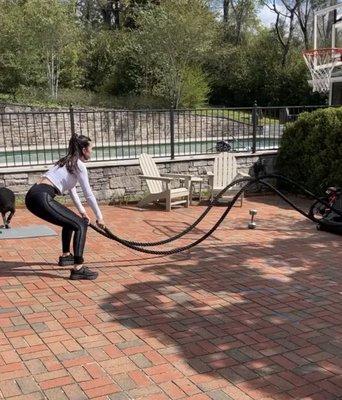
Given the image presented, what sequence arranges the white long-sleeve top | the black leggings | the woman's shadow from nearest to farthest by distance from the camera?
the black leggings, the white long-sleeve top, the woman's shadow

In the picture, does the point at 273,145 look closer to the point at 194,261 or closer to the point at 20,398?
the point at 194,261

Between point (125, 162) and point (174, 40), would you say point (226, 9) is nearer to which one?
point (174, 40)

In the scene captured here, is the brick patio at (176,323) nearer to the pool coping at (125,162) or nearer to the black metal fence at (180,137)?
the pool coping at (125,162)

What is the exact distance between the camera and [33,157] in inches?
412

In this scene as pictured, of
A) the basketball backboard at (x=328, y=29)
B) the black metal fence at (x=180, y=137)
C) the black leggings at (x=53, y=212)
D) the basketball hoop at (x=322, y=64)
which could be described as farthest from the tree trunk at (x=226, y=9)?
the black leggings at (x=53, y=212)

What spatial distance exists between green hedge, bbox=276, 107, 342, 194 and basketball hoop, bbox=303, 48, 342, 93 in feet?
28.6

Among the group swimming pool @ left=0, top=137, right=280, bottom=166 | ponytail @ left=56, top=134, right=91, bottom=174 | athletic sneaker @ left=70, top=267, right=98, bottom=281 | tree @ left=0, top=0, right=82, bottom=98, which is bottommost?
athletic sneaker @ left=70, top=267, right=98, bottom=281

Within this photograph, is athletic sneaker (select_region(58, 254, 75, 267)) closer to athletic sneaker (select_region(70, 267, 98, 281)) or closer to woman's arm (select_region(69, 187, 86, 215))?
athletic sneaker (select_region(70, 267, 98, 281))

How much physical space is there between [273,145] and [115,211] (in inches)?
176

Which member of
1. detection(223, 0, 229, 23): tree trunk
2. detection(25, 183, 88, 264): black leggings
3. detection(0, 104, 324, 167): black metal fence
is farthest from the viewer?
detection(223, 0, 229, 23): tree trunk

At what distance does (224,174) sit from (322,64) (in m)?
10.9

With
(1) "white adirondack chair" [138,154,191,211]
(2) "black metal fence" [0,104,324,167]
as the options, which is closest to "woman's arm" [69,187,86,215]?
(1) "white adirondack chair" [138,154,191,211]

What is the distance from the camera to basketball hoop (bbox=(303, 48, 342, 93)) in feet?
61.5

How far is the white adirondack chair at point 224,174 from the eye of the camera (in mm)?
10227
